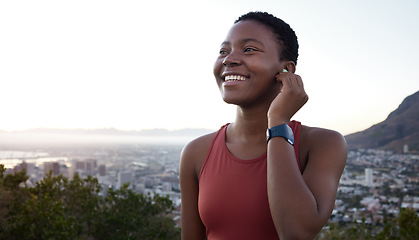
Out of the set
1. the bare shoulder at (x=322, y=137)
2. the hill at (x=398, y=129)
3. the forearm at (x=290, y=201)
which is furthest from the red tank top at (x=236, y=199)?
the hill at (x=398, y=129)

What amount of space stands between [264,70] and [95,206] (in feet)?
20.6

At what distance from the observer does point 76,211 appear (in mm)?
6699

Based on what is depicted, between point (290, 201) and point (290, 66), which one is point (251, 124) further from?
point (290, 201)

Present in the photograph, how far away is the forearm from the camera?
1.30m

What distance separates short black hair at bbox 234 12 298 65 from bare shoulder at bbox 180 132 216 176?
0.62 meters

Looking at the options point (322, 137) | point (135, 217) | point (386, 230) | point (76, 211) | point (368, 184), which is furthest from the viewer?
point (368, 184)

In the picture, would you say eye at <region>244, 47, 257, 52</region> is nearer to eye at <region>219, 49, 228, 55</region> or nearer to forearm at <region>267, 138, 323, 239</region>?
eye at <region>219, 49, 228, 55</region>

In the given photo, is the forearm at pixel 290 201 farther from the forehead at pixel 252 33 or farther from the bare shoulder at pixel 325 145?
the forehead at pixel 252 33

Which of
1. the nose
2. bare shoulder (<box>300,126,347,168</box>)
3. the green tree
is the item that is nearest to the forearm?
bare shoulder (<box>300,126,347,168</box>)

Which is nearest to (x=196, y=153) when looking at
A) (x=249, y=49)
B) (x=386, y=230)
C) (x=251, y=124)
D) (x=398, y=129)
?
(x=251, y=124)

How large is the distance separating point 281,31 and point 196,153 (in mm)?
787

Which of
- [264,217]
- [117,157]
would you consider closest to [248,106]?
[264,217]

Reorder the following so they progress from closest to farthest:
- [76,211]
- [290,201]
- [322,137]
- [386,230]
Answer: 1. [290,201]
2. [322,137]
3. [386,230]
4. [76,211]

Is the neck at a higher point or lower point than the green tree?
higher
